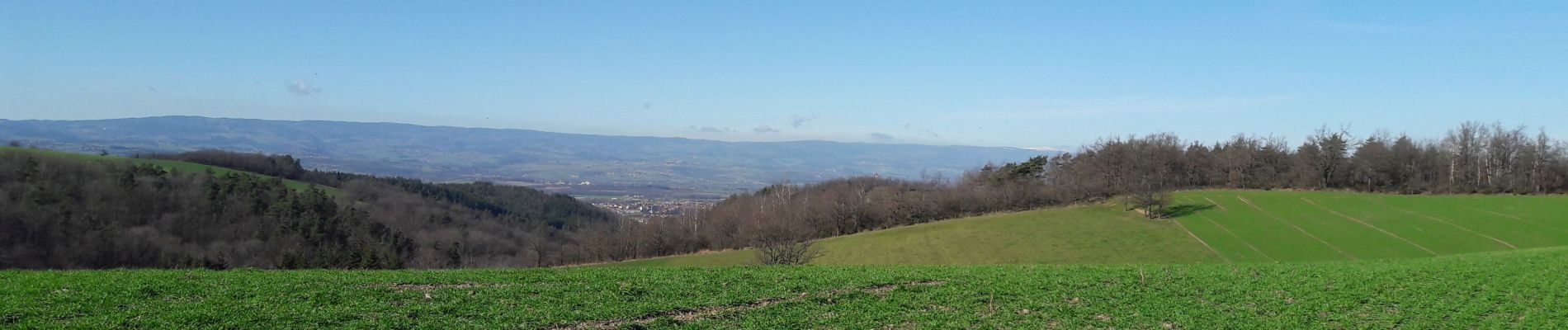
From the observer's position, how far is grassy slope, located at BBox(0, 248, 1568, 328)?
1311 cm

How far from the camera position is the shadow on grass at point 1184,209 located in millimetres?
67881

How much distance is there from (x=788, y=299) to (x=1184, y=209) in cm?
6554

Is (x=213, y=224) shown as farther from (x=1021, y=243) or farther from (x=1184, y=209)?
(x=1184, y=209)

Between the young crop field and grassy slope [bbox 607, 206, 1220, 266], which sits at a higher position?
the young crop field

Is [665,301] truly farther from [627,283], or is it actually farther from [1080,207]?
[1080,207]

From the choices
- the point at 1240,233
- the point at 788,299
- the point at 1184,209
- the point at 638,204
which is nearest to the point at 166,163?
the point at 638,204

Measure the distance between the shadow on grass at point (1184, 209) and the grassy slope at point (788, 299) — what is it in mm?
49836

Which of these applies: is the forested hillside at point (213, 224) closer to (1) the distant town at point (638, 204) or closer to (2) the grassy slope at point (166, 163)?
(2) the grassy slope at point (166, 163)

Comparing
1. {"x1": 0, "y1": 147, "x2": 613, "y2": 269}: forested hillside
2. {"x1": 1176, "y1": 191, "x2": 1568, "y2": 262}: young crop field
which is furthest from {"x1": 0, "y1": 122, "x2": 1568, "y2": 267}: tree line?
{"x1": 1176, "y1": 191, "x2": 1568, "y2": 262}: young crop field

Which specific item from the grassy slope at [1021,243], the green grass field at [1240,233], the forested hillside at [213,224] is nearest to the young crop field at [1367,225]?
the green grass field at [1240,233]

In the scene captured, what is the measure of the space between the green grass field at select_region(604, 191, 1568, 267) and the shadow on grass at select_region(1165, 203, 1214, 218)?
0.96ft

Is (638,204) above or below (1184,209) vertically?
below

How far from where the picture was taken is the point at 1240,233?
5894 cm

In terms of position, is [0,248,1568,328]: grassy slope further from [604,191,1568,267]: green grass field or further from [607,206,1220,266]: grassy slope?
[604,191,1568,267]: green grass field
